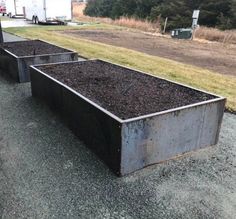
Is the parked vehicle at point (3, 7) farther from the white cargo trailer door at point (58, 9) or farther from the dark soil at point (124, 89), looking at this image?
the dark soil at point (124, 89)

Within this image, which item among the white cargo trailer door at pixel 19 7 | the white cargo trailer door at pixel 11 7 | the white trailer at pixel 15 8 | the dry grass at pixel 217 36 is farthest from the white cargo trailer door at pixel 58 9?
the dry grass at pixel 217 36

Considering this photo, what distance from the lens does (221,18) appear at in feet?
88.4

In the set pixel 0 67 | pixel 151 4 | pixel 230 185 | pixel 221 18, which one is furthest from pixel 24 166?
pixel 151 4

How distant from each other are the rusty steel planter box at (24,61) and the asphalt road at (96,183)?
250 centimetres

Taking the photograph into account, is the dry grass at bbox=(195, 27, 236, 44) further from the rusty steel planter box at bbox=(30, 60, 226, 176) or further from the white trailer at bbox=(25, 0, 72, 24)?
the rusty steel planter box at bbox=(30, 60, 226, 176)

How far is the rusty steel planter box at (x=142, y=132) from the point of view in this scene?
290 cm

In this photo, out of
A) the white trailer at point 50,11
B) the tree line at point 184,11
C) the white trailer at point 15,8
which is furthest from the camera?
the white trailer at point 15,8

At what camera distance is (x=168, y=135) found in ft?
10.3

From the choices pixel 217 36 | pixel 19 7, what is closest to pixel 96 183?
pixel 217 36

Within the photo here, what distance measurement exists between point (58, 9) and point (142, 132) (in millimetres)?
20709

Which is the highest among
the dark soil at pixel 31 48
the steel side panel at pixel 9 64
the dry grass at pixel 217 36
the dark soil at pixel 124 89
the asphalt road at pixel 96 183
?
the dark soil at pixel 124 89

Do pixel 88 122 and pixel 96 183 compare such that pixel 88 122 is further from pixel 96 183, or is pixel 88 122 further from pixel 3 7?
pixel 3 7

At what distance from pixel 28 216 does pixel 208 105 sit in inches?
89.0

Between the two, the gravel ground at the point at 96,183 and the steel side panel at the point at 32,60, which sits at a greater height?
the steel side panel at the point at 32,60
